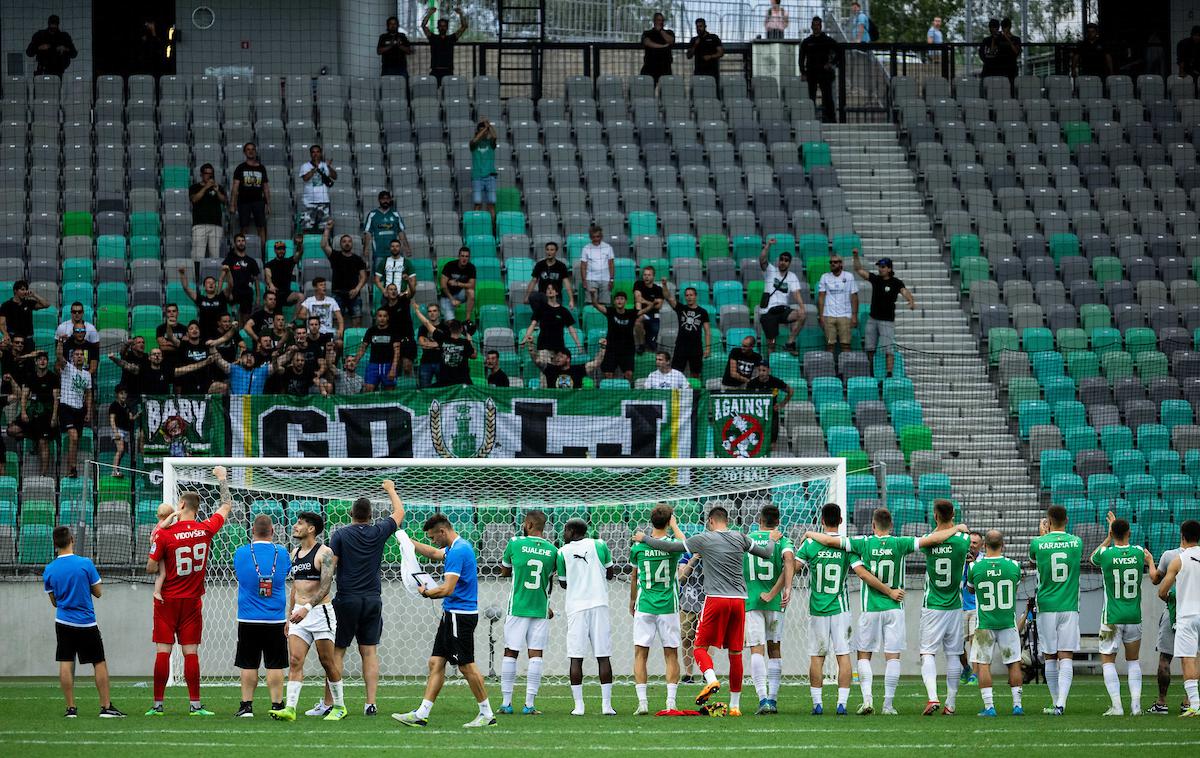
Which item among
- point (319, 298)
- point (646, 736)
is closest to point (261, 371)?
point (319, 298)

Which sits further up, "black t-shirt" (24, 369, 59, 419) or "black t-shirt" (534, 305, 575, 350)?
"black t-shirt" (534, 305, 575, 350)

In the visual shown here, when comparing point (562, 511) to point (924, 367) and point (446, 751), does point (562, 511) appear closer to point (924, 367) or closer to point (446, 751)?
point (924, 367)

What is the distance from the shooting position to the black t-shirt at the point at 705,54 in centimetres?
2927

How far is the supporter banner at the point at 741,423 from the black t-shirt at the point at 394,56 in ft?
38.1

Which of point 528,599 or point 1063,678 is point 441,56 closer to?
point 528,599

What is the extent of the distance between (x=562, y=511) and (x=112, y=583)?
572 cm

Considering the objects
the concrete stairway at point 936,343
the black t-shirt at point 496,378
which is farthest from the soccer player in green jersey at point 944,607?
the black t-shirt at point 496,378

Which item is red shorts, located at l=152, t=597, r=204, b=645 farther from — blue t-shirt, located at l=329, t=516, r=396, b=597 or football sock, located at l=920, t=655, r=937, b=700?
football sock, located at l=920, t=655, r=937, b=700

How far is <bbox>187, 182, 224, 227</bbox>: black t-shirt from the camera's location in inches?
949

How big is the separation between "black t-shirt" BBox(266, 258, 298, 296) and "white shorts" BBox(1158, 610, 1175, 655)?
13227mm

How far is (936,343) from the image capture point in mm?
24312

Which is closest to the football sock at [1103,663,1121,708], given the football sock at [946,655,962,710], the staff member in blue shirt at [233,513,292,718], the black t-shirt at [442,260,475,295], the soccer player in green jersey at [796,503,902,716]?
the football sock at [946,655,962,710]

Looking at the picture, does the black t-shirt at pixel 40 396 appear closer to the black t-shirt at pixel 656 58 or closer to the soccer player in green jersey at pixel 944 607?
the soccer player in green jersey at pixel 944 607

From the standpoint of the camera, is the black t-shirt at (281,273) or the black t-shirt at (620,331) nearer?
the black t-shirt at (620,331)
